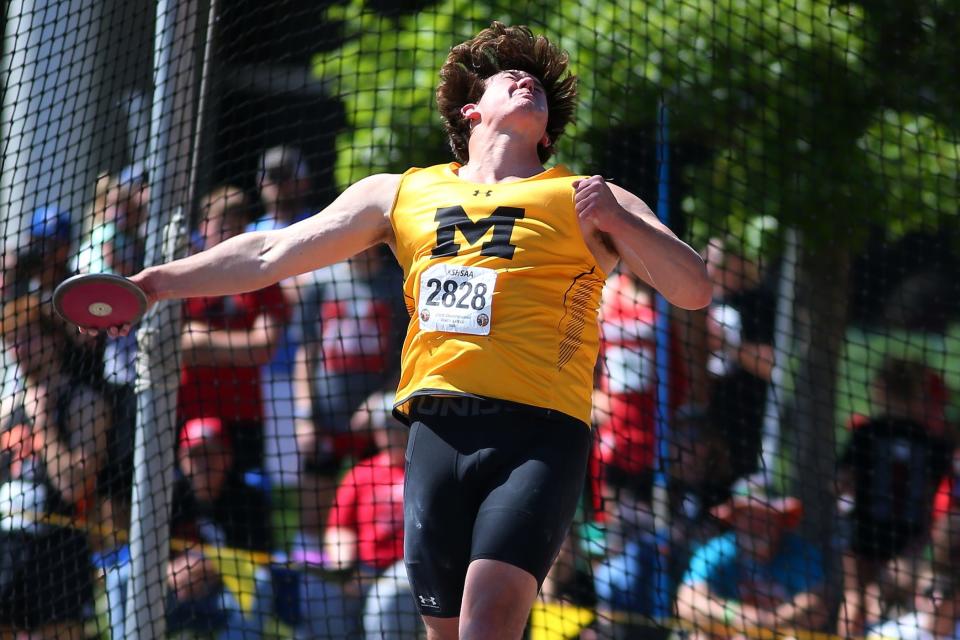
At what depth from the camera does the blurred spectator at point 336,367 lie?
580cm

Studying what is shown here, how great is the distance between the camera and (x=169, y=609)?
549cm

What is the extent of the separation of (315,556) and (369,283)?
1.28 m

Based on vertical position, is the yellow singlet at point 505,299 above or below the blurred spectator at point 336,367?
below

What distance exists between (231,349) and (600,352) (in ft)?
5.38

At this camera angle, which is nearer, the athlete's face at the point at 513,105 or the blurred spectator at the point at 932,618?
the athlete's face at the point at 513,105

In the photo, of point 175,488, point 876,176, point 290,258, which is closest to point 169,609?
point 175,488

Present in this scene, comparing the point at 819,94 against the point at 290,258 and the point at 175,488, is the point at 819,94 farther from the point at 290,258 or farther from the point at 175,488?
the point at 175,488

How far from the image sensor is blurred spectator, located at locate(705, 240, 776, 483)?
581 cm

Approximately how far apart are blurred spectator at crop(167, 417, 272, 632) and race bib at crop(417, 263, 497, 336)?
9.19ft

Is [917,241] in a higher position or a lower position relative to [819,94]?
lower

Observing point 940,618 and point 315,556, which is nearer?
point 940,618

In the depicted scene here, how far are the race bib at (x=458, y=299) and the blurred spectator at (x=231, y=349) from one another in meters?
2.65

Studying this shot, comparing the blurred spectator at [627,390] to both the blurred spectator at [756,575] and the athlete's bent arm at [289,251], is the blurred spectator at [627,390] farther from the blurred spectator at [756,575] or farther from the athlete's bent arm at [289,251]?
the athlete's bent arm at [289,251]

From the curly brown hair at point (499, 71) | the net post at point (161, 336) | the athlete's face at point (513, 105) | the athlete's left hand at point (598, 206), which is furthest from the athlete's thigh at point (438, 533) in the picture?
the net post at point (161, 336)
